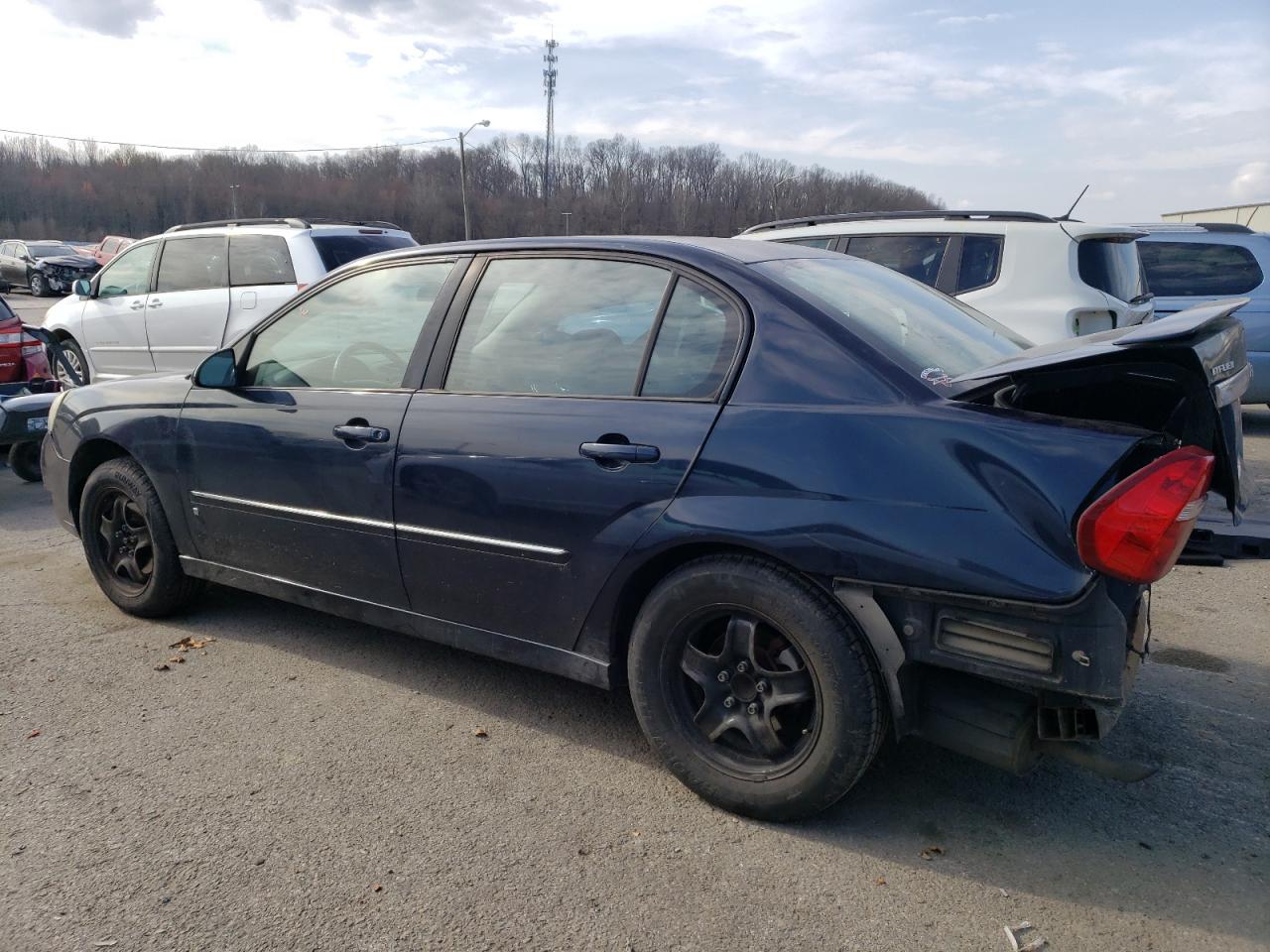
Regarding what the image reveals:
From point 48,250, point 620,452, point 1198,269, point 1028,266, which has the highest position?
point 1028,266

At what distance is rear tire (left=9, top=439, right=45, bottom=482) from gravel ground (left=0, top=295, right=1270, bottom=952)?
4.16 meters

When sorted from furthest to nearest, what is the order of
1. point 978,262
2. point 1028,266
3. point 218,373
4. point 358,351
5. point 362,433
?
point 978,262 → point 1028,266 → point 218,373 → point 358,351 → point 362,433

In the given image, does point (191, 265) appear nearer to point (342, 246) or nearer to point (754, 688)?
point (342, 246)

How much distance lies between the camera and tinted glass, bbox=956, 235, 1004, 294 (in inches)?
268

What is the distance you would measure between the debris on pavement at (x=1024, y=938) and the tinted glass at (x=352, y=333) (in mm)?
2603

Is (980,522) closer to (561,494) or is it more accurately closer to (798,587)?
(798,587)

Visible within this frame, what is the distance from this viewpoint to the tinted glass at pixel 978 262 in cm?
680

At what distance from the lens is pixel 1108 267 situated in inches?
262

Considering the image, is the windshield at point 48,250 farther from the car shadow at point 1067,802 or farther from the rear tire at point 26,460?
the car shadow at point 1067,802

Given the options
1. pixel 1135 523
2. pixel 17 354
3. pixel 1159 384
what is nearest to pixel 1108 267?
pixel 1159 384

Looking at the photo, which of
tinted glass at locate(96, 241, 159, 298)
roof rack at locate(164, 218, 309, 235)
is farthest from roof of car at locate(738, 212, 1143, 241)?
tinted glass at locate(96, 241, 159, 298)

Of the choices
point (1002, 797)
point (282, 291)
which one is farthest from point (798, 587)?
point (282, 291)

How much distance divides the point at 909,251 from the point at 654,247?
4.53 m

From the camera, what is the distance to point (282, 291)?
28.2ft
